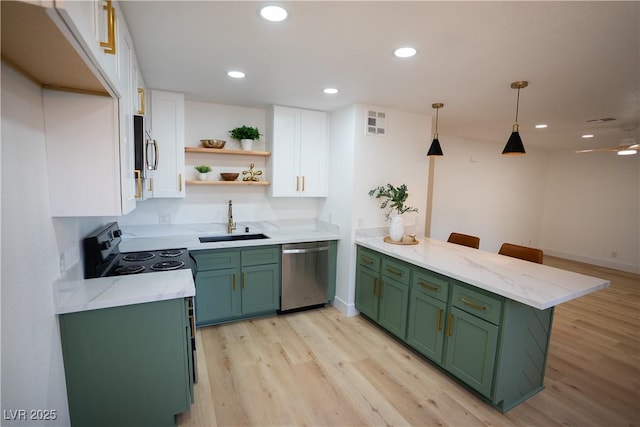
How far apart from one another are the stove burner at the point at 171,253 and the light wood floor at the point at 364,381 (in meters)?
0.90

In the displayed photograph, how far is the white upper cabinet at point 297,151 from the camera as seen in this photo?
344cm

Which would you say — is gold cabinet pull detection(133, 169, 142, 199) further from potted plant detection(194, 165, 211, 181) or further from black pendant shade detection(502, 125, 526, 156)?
black pendant shade detection(502, 125, 526, 156)

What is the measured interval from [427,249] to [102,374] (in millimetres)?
2671

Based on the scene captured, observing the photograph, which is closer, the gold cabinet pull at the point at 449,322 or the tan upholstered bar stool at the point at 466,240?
the gold cabinet pull at the point at 449,322

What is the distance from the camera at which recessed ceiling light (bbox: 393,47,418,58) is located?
190 centimetres

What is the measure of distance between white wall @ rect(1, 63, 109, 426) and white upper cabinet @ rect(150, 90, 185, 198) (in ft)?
5.29

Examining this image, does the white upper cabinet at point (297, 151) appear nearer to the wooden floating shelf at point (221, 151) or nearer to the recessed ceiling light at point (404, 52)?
the wooden floating shelf at point (221, 151)

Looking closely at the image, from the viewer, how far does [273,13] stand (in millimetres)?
1559

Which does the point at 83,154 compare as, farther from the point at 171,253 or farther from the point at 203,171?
the point at 203,171

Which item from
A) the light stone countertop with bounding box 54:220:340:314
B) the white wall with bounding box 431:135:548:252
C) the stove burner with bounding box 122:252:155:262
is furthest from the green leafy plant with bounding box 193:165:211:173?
the white wall with bounding box 431:135:548:252

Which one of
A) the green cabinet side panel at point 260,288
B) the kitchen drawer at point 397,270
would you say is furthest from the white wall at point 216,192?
the kitchen drawer at point 397,270

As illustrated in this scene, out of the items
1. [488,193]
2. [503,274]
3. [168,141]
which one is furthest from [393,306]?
[488,193]

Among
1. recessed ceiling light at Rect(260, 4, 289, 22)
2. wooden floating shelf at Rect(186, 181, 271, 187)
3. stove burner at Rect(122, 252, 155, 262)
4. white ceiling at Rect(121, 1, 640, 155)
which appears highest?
white ceiling at Rect(121, 1, 640, 155)

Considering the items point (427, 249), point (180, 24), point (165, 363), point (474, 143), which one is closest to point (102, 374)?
point (165, 363)
